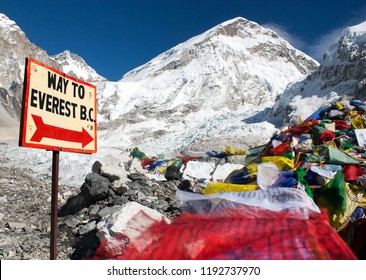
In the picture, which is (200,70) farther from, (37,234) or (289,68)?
(37,234)

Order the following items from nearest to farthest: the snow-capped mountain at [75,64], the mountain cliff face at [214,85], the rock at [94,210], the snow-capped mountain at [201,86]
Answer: the rock at [94,210], the mountain cliff face at [214,85], the snow-capped mountain at [201,86], the snow-capped mountain at [75,64]

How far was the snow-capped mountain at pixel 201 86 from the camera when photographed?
5659 centimetres

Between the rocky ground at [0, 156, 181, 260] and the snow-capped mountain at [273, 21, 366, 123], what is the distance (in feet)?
68.5

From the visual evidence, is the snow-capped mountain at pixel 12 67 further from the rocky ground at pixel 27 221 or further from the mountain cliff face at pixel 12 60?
the rocky ground at pixel 27 221

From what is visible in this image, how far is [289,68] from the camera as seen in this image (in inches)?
3024

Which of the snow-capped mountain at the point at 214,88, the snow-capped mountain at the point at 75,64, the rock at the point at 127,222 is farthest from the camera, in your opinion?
the snow-capped mountain at the point at 75,64

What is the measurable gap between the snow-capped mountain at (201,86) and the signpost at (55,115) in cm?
4418

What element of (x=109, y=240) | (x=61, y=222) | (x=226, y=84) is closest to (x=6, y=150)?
(x=61, y=222)

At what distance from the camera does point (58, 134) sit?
306 centimetres

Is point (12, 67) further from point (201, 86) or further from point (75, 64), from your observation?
point (75, 64)

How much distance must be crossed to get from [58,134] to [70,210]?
430cm

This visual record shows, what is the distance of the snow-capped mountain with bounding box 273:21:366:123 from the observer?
28.1 m

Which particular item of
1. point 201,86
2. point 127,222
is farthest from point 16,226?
point 201,86

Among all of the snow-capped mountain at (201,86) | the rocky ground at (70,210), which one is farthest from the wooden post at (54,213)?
the snow-capped mountain at (201,86)
